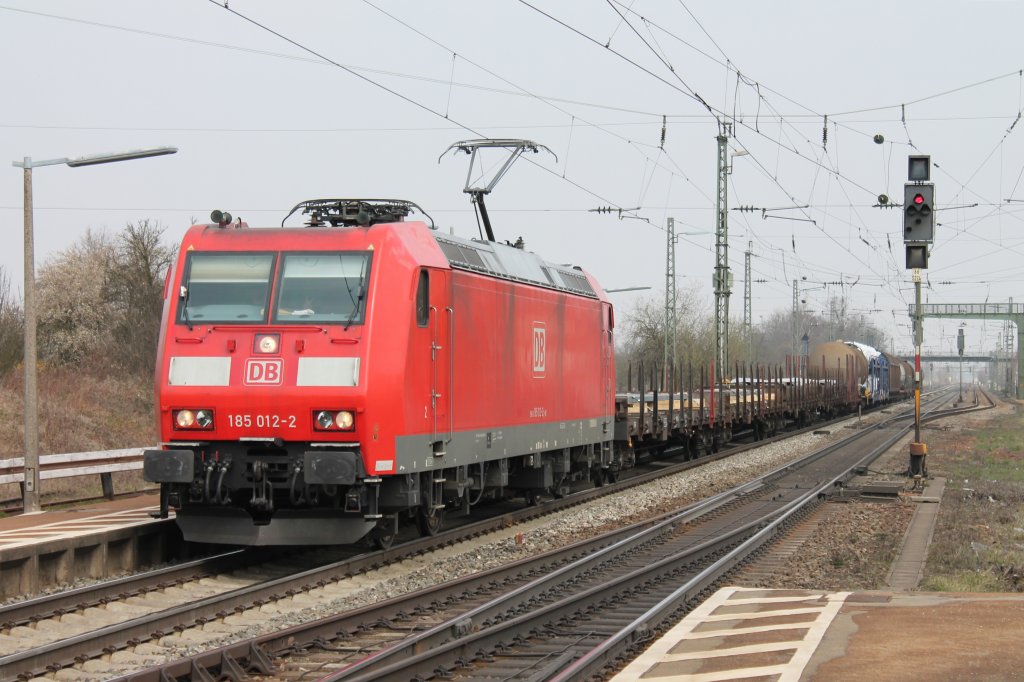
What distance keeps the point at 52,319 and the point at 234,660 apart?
130 ft

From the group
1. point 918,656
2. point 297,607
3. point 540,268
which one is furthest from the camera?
point 540,268

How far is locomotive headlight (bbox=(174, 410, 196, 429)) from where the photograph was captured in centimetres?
1214

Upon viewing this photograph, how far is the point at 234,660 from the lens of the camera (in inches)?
317

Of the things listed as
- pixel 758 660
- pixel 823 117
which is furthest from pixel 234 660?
pixel 823 117

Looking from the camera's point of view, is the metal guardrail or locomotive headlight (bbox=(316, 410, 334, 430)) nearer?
locomotive headlight (bbox=(316, 410, 334, 430))

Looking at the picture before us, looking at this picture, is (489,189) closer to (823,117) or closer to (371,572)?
(371,572)

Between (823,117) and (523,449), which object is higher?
(823,117)

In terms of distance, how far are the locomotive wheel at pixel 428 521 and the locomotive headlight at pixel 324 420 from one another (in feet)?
8.42

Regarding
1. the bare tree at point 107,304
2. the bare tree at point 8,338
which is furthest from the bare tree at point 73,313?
the bare tree at point 8,338

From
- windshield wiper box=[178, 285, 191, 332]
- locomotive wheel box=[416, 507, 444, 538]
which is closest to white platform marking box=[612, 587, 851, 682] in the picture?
locomotive wheel box=[416, 507, 444, 538]

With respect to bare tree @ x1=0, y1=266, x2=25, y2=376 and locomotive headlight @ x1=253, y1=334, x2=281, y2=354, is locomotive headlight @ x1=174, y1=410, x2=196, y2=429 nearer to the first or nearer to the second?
locomotive headlight @ x1=253, y1=334, x2=281, y2=354

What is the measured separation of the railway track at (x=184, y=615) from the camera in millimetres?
8031

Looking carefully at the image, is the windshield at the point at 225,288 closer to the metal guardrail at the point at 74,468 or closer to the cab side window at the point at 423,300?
the cab side window at the point at 423,300

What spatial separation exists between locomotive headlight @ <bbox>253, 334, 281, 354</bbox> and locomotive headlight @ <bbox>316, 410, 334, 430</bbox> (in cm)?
85
